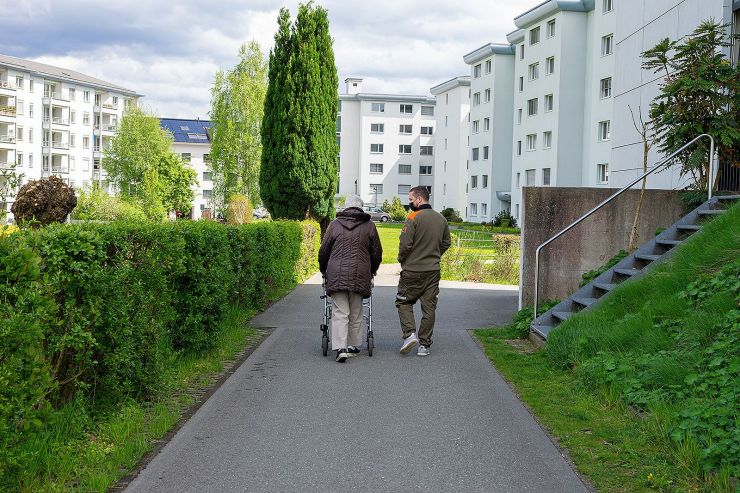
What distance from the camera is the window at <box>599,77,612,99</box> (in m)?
50.2

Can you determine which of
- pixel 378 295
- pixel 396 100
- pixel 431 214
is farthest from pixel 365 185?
pixel 431 214

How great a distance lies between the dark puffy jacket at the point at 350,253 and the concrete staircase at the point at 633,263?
97.3 inches

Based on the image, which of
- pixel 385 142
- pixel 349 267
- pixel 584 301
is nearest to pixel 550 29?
pixel 385 142

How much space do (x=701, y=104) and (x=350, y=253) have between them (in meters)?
5.92

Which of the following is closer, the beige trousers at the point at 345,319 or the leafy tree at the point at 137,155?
the beige trousers at the point at 345,319

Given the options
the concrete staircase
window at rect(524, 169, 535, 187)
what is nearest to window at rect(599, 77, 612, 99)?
window at rect(524, 169, 535, 187)

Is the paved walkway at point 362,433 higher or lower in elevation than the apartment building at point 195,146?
lower

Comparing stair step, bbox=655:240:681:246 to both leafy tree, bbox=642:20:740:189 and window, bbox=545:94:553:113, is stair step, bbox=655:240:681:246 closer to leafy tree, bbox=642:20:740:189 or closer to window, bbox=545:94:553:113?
leafy tree, bbox=642:20:740:189

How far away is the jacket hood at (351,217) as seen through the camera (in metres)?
10.2

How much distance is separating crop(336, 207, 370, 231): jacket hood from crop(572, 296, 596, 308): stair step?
3.07m

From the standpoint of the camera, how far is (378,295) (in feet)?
59.9

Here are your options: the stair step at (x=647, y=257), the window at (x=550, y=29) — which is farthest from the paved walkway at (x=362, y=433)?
the window at (x=550, y=29)

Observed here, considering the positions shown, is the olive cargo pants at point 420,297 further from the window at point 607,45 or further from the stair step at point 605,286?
the window at point 607,45

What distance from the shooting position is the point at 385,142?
341 feet
